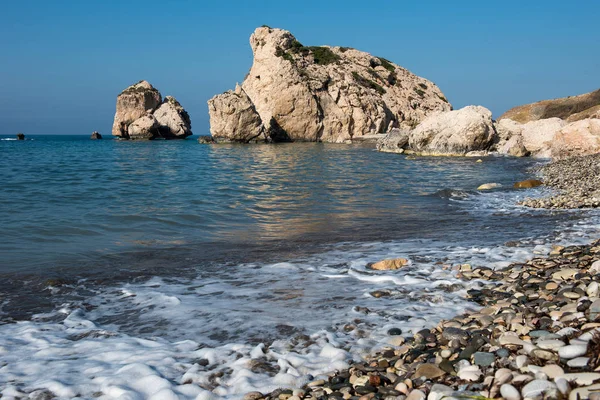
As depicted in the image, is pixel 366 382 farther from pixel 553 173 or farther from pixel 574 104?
pixel 574 104

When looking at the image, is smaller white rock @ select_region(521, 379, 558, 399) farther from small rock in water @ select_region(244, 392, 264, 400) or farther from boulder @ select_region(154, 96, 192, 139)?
boulder @ select_region(154, 96, 192, 139)

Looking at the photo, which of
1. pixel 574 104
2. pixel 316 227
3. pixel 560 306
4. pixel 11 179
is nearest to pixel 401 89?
pixel 574 104

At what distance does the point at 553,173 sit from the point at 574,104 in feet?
141

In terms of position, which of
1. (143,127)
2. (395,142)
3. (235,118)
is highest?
(235,118)

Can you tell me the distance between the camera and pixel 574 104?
54.9m

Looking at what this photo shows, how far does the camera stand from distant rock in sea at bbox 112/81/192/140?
259ft

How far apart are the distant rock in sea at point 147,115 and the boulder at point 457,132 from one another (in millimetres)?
54904

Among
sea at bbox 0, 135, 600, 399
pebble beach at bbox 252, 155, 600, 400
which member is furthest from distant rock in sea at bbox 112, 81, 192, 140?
pebble beach at bbox 252, 155, 600, 400

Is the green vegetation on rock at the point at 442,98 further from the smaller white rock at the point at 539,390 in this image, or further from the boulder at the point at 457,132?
the smaller white rock at the point at 539,390

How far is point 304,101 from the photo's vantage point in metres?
61.8

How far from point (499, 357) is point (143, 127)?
80.6 meters

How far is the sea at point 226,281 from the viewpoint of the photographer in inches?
147

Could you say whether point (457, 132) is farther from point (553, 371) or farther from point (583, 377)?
point (583, 377)

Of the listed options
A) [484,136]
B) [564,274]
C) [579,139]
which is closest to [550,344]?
[564,274]
